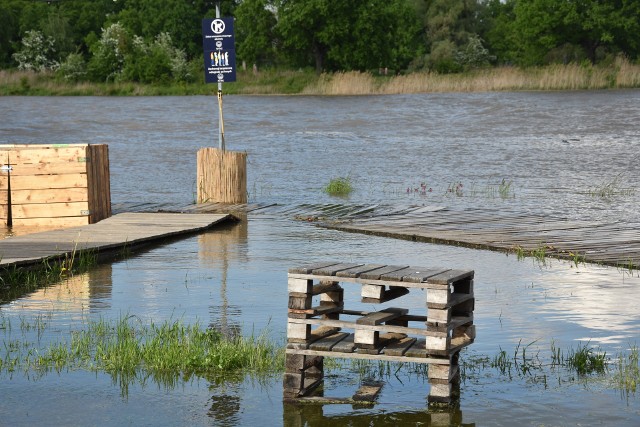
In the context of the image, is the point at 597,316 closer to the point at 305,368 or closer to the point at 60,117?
the point at 305,368

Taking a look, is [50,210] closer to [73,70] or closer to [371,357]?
[371,357]

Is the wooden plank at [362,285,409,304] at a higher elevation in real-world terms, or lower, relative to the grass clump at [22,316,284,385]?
higher

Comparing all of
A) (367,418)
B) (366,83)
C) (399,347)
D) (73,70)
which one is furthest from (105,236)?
(73,70)

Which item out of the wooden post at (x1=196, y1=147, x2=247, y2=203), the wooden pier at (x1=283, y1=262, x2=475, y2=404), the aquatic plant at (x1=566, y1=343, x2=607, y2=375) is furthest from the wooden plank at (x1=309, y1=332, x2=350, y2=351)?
the wooden post at (x1=196, y1=147, x2=247, y2=203)

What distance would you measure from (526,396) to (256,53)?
89077mm

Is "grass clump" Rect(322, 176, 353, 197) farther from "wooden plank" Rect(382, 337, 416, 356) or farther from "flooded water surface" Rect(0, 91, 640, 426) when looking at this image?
"wooden plank" Rect(382, 337, 416, 356)

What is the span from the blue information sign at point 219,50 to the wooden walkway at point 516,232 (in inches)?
145

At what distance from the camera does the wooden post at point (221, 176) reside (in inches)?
765

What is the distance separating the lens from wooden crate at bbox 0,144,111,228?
677 inches

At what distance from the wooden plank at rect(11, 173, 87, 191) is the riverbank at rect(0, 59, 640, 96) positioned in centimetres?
5043

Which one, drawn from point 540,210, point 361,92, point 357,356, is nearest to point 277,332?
point 357,356

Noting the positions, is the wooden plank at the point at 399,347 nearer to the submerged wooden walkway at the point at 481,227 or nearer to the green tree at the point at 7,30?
the submerged wooden walkway at the point at 481,227

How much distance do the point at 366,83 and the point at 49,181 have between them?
174 ft

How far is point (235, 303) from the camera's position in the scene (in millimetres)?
10969
